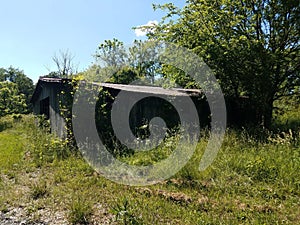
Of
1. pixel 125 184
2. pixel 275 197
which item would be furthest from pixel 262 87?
pixel 125 184

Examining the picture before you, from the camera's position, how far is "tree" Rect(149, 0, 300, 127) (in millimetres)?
8188

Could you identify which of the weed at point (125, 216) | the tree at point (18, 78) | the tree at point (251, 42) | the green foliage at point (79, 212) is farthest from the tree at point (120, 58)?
the weed at point (125, 216)

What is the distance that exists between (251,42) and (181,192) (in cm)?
585

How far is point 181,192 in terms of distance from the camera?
14.3 ft

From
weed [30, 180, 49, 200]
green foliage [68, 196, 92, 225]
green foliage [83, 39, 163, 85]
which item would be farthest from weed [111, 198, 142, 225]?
green foliage [83, 39, 163, 85]

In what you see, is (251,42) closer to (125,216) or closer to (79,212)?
(125,216)

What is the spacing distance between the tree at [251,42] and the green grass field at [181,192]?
9.70 ft

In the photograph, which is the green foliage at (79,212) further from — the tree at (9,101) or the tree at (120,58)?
the tree at (120,58)

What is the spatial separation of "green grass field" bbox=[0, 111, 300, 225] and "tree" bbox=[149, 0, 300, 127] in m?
2.96

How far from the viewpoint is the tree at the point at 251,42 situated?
26.9 feet

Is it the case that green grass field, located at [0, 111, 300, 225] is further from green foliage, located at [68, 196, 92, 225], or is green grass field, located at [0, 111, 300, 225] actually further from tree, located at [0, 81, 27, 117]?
tree, located at [0, 81, 27, 117]

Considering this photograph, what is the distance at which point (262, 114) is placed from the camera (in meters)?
9.37

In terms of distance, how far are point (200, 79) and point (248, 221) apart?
6.83 m

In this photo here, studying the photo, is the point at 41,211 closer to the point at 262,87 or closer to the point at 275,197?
the point at 275,197
